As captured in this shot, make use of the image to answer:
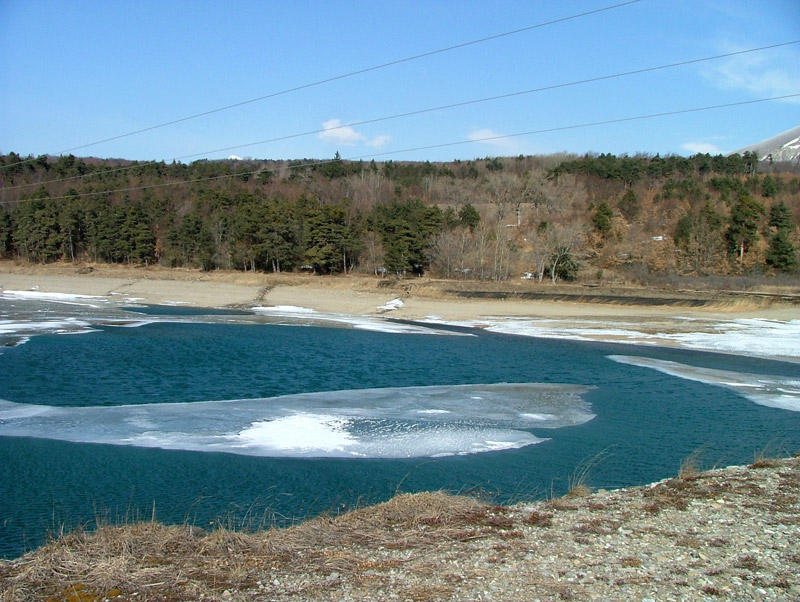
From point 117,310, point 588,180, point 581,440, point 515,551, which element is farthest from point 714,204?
point 515,551

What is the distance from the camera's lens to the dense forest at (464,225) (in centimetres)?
6203

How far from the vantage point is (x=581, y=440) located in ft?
49.9

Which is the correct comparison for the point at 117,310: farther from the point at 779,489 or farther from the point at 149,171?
the point at 149,171

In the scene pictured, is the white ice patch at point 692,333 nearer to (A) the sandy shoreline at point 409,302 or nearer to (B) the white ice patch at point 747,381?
(A) the sandy shoreline at point 409,302

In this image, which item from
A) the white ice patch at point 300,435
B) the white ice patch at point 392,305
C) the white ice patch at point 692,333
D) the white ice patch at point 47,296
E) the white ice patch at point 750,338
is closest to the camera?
the white ice patch at point 300,435

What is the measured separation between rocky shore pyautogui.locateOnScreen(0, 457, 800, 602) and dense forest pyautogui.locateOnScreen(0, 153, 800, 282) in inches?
1956

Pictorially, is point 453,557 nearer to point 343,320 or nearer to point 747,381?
point 747,381

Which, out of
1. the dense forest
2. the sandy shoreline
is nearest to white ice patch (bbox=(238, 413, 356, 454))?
the sandy shoreline

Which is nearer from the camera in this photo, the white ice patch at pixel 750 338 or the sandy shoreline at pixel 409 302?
the white ice patch at pixel 750 338

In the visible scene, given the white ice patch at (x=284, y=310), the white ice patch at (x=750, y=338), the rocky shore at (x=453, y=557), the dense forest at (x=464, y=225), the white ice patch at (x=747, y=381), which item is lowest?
the white ice patch at (x=747, y=381)

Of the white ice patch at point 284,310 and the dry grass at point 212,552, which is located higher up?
the dry grass at point 212,552

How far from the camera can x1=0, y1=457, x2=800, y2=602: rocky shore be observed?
621 cm

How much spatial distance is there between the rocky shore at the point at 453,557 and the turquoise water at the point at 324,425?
1.66 m

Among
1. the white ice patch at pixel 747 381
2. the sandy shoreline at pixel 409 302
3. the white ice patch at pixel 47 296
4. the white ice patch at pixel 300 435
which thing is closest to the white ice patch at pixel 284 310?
the sandy shoreline at pixel 409 302
